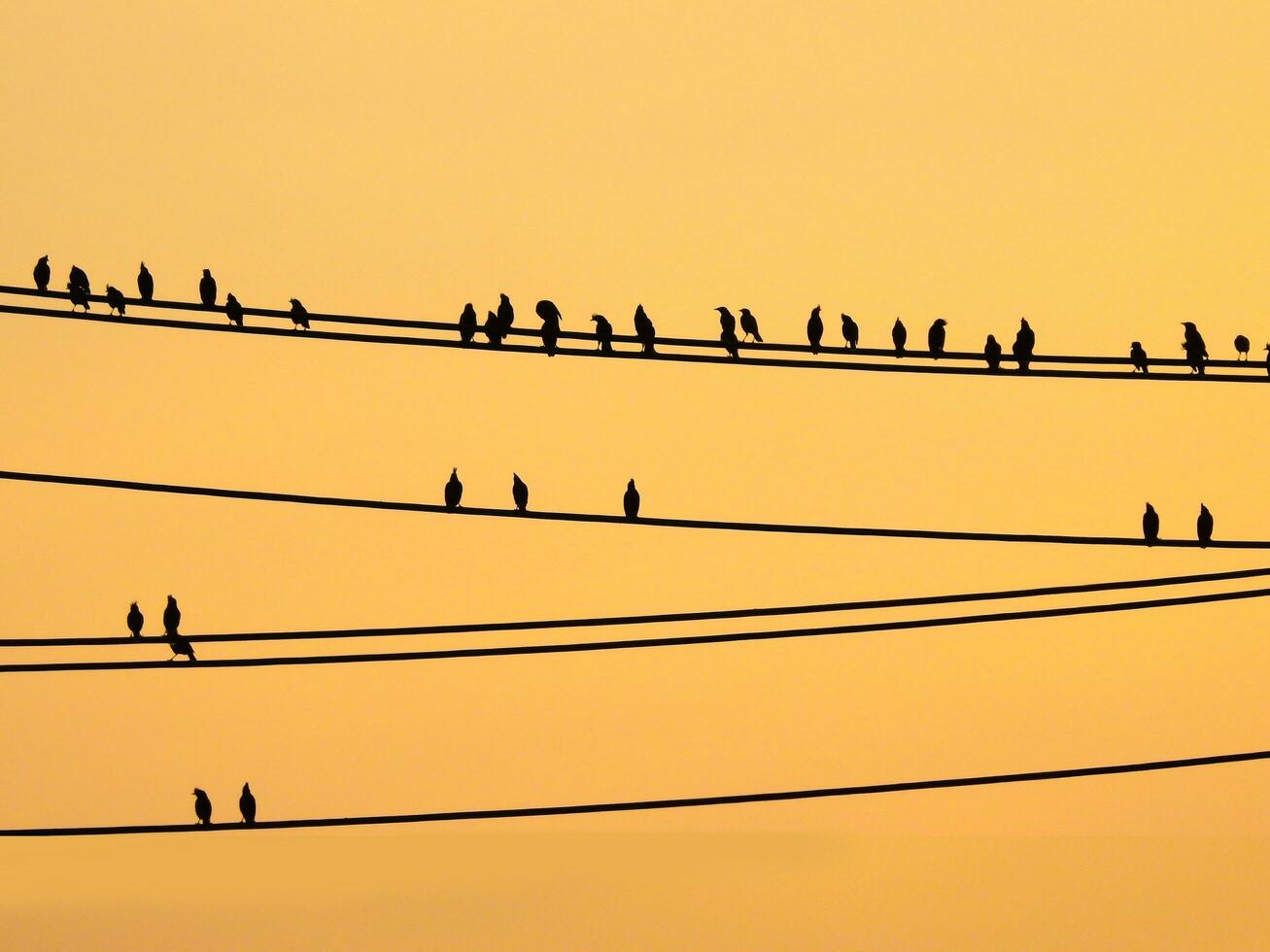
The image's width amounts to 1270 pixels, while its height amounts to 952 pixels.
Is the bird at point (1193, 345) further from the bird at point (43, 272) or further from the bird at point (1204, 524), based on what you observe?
the bird at point (43, 272)

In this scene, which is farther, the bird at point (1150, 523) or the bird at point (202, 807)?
the bird at point (202, 807)

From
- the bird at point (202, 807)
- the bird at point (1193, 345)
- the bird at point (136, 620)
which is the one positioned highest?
the bird at point (1193, 345)

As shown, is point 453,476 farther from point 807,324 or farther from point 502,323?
point 807,324

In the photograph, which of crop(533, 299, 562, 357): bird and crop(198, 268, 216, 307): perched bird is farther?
crop(198, 268, 216, 307): perched bird

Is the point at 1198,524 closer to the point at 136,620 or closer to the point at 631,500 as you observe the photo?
the point at 631,500

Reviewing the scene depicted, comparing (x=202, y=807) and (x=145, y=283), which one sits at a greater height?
(x=145, y=283)

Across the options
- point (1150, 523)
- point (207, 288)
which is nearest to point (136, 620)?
point (207, 288)

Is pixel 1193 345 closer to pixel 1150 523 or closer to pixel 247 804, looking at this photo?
pixel 1150 523

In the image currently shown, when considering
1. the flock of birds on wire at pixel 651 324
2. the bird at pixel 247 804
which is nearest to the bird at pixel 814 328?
the flock of birds on wire at pixel 651 324

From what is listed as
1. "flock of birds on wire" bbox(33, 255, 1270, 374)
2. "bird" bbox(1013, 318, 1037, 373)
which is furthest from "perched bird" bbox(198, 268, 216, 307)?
"bird" bbox(1013, 318, 1037, 373)

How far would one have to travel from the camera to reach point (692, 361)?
55.4 feet

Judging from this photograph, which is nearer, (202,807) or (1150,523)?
(1150,523)

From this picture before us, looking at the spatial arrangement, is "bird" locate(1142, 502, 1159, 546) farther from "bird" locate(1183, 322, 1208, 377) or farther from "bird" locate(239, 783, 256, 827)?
"bird" locate(239, 783, 256, 827)

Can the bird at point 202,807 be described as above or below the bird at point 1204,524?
below
